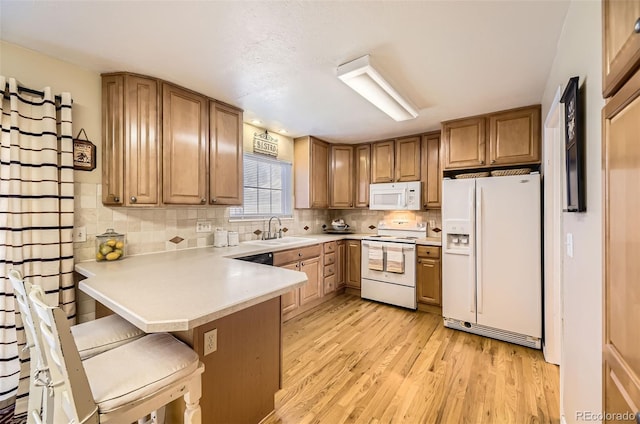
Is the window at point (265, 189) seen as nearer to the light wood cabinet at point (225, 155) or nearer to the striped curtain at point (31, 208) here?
the light wood cabinet at point (225, 155)

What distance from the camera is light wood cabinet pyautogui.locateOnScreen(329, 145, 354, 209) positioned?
172 inches

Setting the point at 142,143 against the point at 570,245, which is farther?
the point at 142,143

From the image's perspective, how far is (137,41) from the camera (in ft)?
5.55

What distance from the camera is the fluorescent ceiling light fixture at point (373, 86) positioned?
6.19 feet

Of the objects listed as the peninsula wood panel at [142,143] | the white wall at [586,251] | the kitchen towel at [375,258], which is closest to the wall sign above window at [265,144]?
the peninsula wood panel at [142,143]

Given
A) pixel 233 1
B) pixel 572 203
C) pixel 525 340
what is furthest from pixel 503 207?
pixel 233 1

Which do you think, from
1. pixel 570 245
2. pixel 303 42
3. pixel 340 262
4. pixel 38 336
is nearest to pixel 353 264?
pixel 340 262

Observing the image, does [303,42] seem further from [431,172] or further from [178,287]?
[431,172]

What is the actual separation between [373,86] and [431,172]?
6.39ft

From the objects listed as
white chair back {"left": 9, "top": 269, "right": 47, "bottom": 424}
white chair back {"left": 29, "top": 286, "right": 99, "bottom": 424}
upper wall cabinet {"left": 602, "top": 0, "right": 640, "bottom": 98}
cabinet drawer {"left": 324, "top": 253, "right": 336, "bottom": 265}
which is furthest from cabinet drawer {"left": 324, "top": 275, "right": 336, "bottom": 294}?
upper wall cabinet {"left": 602, "top": 0, "right": 640, "bottom": 98}

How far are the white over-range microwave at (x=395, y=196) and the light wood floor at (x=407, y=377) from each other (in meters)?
1.58

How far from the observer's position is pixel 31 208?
1706mm

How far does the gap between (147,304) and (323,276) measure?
2713mm

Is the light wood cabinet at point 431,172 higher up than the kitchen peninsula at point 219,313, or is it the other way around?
the light wood cabinet at point 431,172
